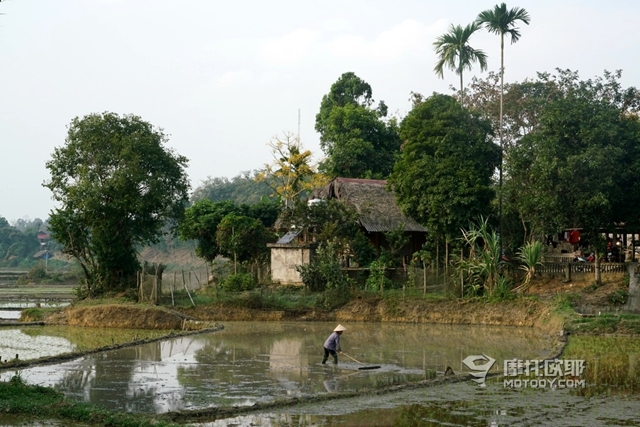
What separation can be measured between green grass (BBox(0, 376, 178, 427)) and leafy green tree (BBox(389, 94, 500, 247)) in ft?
58.9

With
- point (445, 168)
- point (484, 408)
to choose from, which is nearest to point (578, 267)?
point (445, 168)

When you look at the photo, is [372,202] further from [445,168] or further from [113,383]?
[113,383]

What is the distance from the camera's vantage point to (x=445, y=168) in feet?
93.3

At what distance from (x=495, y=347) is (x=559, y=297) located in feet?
18.6

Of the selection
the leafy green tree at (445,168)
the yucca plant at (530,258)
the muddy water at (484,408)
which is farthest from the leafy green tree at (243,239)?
the muddy water at (484,408)

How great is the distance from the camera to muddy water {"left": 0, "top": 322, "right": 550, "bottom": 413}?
45.0ft

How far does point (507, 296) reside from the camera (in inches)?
1013

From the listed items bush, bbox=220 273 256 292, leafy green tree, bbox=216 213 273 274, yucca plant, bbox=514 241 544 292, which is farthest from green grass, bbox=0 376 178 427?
leafy green tree, bbox=216 213 273 274

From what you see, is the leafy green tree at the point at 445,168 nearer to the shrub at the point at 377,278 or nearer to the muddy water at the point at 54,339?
the shrub at the point at 377,278

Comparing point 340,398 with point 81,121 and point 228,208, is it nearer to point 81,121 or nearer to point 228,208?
point 81,121

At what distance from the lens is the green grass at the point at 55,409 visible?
1086 cm

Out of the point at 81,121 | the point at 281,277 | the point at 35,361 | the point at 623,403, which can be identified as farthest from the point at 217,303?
the point at 623,403

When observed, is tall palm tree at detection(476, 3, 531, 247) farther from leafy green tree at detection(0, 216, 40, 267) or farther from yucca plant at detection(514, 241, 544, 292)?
leafy green tree at detection(0, 216, 40, 267)

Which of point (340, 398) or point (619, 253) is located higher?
point (619, 253)
